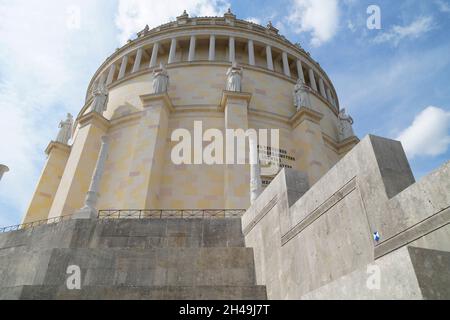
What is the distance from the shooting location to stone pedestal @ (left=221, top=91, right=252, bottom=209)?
16422mm

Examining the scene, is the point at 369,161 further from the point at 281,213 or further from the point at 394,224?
the point at 281,213

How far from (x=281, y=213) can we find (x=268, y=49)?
22.7 m

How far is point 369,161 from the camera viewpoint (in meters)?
5.97

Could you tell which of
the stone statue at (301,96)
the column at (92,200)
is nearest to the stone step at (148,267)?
the column at (92,200)

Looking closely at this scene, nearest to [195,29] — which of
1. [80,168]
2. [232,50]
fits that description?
[232,50]

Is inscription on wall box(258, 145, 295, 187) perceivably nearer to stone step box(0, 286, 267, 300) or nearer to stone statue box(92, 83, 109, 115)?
stone statue box(92, 83, 109, 115)

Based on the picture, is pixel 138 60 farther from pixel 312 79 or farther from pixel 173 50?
pixel 312 79

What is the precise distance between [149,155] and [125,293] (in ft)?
39.0

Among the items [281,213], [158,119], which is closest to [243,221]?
[281,213]

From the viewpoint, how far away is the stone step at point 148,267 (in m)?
9.05

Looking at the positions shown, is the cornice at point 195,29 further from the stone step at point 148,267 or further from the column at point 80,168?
the stone step at point 148,267

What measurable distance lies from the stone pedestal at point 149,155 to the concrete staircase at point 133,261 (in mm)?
5031

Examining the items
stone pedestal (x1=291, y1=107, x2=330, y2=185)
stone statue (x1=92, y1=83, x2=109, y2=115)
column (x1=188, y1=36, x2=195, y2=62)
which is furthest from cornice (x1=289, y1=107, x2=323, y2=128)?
stone statue (x1=92, y1=83, x2=109, y2=115)

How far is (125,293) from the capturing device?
7199 millimetres
